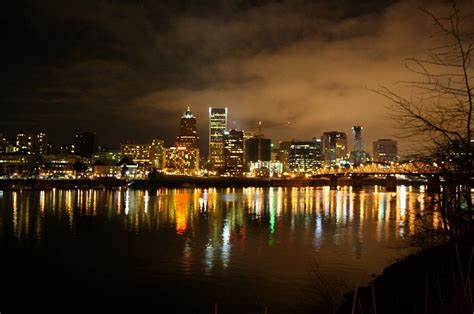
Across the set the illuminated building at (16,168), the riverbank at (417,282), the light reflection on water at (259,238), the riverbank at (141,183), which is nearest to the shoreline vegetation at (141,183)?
the riverbank at (141,183)

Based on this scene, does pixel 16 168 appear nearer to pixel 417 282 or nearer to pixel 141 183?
pixel 141 183

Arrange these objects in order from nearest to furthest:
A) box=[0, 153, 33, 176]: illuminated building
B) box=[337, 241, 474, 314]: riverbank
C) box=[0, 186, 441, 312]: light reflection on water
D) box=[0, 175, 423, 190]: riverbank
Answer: box=[337, 241, 474, 314]: riverbank, box=[0, 186, 441, 312]: light reflection on water, box=[0, 175, 423, 190]: riverbank, box=[0, 153, 33, 176]: illuminated building

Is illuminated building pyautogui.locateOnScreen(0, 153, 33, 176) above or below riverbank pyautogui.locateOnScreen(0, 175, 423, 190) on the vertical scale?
above

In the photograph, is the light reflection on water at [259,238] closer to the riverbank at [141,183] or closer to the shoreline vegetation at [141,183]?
the riverbank at [141,183]

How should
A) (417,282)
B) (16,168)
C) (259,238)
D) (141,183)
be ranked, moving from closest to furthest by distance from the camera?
(417,282), (259,238), (141,183), (16,168)

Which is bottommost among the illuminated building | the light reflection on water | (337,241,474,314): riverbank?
the light reflection on water

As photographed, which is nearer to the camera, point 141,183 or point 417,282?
point 417,282

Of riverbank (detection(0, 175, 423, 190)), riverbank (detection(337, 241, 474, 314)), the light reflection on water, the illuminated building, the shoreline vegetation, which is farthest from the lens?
the illuminated building

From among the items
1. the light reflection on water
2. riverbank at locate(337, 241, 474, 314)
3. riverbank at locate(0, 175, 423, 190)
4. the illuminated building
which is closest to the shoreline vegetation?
riverbank at locate(0, 175, 423, 190)

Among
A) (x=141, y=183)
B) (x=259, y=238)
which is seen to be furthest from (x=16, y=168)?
(x=259, y=238)

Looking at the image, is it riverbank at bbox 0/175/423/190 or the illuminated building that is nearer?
riverbank at bbox 0/175/423/190

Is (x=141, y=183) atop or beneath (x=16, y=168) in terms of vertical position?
beneath

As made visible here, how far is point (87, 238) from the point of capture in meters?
34.1

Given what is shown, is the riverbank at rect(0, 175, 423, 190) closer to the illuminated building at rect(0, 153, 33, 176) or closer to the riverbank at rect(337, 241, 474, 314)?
the illuminated building at rect(0, 153, 33, 176)
